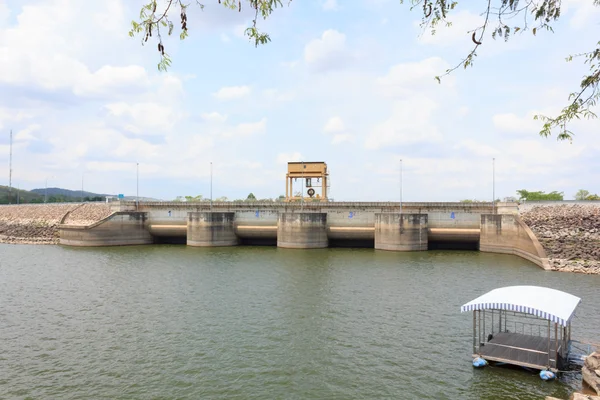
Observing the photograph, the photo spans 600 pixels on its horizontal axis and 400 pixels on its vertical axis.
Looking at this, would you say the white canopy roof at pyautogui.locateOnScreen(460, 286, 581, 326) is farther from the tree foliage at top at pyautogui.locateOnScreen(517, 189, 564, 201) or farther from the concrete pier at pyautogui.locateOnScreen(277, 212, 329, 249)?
the tree foliage at top at pyautogui.locateOnScreen(517, 189, 564, 201)

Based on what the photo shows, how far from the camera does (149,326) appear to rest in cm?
1956

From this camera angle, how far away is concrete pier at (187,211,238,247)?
50.5m

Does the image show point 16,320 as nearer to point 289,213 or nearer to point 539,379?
point 539,379

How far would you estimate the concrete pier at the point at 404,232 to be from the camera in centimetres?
4575

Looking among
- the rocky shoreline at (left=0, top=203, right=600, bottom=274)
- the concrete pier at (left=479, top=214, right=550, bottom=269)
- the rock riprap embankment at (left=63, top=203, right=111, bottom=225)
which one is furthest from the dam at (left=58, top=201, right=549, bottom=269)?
the rock riprap embankment at (left=63, top=203, right=111, bottom=225)

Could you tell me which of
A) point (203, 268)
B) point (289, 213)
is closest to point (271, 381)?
point (203, 268)

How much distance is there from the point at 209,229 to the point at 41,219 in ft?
115

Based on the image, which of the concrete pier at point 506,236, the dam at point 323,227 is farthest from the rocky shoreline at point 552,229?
the dam at point 323,227

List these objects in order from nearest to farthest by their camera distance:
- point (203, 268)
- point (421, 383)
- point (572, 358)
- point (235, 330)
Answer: point (421, 383), point (572, 358), point (235, 330), point (203, 268)

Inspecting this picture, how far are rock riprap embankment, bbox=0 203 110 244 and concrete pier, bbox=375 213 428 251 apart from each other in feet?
139

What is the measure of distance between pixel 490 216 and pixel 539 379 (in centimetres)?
3413

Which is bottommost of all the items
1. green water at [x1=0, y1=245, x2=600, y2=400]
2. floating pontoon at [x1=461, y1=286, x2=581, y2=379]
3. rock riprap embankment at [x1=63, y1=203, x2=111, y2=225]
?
green water at [x1=0, y1=245, x2=600, y2=400]

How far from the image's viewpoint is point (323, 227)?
161 feet

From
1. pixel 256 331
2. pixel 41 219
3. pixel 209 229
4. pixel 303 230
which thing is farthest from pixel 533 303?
pixel 41 219
